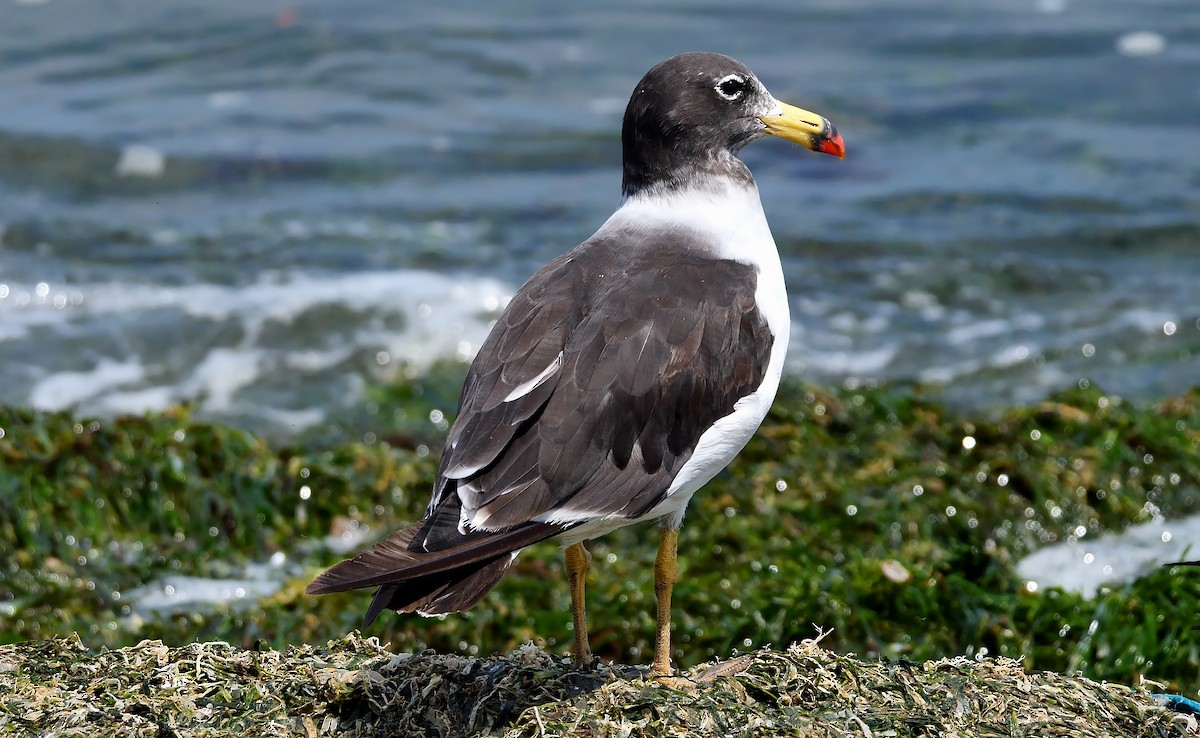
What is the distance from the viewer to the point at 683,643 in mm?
5461

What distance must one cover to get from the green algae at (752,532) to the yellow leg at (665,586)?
0.91 metres

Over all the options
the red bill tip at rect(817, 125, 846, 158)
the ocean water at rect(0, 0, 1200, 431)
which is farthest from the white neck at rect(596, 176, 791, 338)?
the ocean water at rect(0, 0, 1200, 431)

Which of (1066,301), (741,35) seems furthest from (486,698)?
(741,35)

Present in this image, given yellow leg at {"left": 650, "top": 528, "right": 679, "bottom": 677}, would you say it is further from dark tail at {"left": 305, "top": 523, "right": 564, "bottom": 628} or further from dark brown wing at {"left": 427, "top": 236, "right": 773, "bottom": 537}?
dark tail at {"left": 305, "top": 523, "right": 564, "bottom": 628}

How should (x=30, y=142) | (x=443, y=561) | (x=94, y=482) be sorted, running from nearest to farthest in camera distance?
(x=443, y=561), (x=94, y=482), (x=30, y=142)

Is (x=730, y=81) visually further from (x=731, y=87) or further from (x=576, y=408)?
(x=576, y=408)

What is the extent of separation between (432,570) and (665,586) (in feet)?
4.29

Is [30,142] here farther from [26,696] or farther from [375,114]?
[26,696]

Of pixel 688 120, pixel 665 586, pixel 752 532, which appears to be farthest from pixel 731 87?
pixel 752 532

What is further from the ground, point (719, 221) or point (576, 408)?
point (719, 221)

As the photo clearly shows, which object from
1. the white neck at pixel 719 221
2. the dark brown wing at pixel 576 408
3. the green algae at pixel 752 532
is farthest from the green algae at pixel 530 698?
the green algae at pixel 752 532

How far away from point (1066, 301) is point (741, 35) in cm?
687

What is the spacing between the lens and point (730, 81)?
4891mm

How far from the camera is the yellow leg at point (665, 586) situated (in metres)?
4.34
